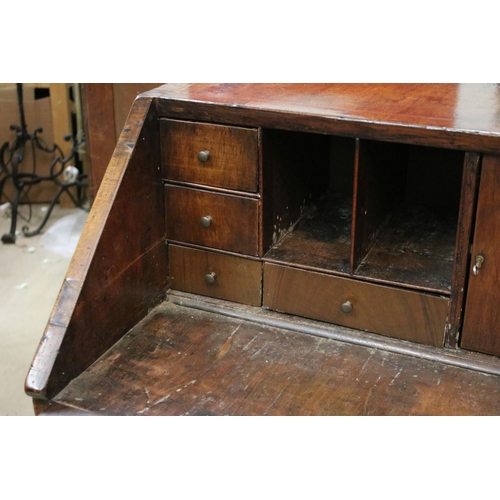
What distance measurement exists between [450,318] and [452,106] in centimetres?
45

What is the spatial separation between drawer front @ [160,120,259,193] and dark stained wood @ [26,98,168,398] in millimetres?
38

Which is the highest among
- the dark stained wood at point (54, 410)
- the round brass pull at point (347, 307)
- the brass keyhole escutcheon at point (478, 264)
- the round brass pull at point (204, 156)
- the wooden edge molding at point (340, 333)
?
the round brass pull at point (204, 156)

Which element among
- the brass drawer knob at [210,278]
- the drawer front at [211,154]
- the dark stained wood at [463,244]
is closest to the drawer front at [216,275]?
the brass drawer knob at [210,278]

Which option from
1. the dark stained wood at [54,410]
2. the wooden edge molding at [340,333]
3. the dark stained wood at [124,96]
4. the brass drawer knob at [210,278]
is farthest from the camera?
the dark stained wood at [124,96]

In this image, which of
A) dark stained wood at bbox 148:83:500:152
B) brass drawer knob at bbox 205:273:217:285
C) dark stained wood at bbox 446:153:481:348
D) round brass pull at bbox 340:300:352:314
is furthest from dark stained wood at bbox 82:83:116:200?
dark stained wood at bbox 446:153:481:348

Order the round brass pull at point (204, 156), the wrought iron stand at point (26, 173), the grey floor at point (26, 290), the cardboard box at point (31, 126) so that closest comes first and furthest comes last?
the round brass pull at point (204, 156), the grey floor at point (26, 290), the cardboard box at point (31, 126), the wrought iron stand at point (26, 173)

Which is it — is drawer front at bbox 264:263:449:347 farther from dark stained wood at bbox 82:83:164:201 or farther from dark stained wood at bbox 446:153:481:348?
dark stained wood at bbox 82:83:164:201

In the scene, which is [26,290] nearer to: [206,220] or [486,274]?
[206,220]

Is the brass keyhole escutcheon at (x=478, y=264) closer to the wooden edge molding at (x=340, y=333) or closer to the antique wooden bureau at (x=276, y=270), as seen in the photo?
the antique wooden bureau at (x=276, y=270)

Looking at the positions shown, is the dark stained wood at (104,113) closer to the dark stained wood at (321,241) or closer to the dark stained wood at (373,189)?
the dark stained wood at (321,241)

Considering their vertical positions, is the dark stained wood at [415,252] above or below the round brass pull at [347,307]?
above

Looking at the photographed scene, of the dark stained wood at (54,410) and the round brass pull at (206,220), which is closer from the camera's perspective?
the dark stained wood at (54,410)

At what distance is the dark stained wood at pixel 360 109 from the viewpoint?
4.73ft

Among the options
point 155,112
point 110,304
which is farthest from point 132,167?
point 110,304
